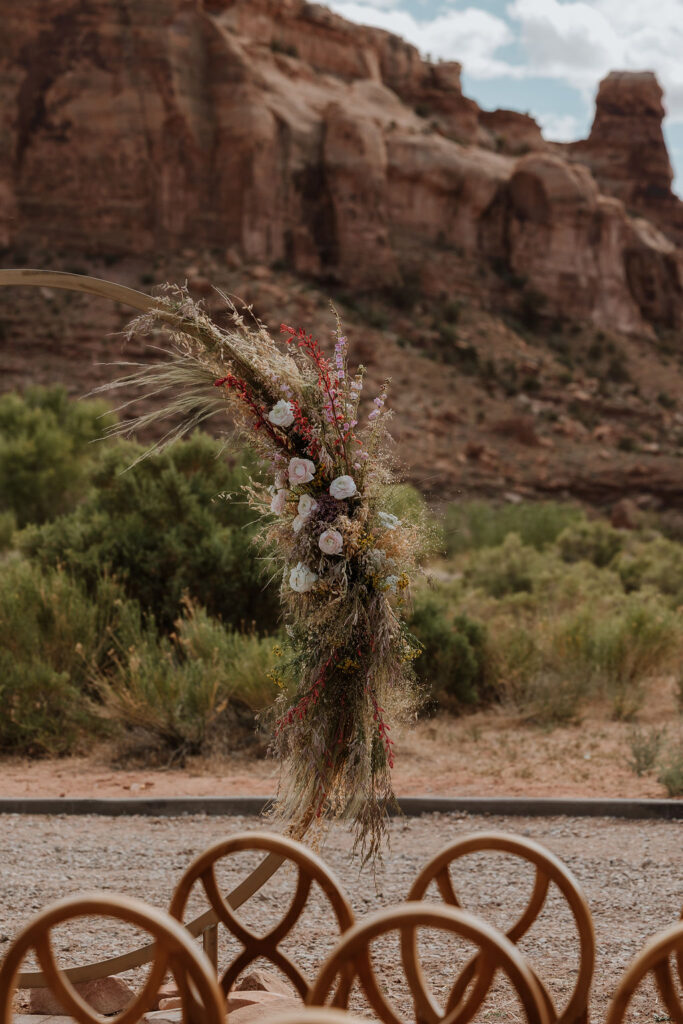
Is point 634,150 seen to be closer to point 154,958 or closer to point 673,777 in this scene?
point 673,777

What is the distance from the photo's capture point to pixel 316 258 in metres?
44.7

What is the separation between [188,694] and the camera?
8.46 m

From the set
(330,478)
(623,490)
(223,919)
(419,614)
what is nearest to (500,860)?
(330,478)

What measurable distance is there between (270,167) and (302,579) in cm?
4183

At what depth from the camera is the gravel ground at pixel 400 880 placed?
4.35m

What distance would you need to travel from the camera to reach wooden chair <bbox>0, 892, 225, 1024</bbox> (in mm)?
2195

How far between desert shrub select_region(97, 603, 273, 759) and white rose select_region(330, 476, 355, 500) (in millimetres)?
4426

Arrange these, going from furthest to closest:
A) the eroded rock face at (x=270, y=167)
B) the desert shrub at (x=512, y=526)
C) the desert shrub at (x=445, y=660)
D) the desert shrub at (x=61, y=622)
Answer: the eroded rock face at (x=270, y=167) → the desert shrub at (x=512, y=526) → the desert shrub at (x=445, y=660) → the desert shrub at (x=61, y=622)

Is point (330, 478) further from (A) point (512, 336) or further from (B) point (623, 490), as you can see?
(A) point (512, 336)

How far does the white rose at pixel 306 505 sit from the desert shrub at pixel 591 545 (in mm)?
17022

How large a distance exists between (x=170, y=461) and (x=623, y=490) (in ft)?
99.3

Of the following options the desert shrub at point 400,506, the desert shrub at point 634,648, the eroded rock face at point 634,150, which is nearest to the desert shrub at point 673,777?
the desert shrub at point 634,648

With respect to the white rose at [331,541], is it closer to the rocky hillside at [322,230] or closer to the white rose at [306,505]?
the white rose at [306,505]

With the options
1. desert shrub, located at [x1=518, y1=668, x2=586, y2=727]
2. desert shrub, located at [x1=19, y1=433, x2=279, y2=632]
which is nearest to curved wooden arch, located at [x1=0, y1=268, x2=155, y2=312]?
desert shrub, located at [x1=19, y1=433, x2=279, y2=632]
